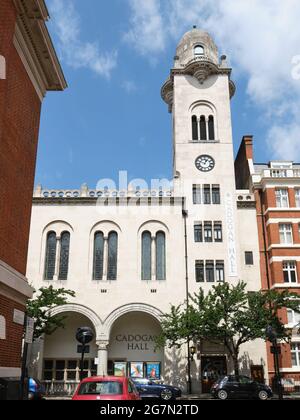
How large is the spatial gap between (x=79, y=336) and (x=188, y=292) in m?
18.5

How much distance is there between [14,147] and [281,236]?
26.2 metres

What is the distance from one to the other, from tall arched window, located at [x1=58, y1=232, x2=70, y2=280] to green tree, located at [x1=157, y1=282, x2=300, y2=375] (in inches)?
355

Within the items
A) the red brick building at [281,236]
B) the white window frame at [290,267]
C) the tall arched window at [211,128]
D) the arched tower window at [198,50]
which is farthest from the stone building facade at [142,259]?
the arched tower window at [198,50]

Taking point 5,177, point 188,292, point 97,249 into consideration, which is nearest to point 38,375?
point 97,249

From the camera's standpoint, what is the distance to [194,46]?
43.3 meters

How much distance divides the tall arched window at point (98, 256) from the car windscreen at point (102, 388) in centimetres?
2376

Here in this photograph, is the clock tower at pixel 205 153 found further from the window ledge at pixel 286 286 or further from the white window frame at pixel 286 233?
the white window frame at pixel 286 233

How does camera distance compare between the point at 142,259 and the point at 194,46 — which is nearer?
the point at 142,259

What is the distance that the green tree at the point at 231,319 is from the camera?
28.6 metres

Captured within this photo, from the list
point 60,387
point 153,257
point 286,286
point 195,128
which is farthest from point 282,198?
point 60,387

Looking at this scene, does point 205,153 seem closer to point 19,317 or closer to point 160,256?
point 160,256

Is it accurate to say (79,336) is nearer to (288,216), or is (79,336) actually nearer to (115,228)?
(115,228)

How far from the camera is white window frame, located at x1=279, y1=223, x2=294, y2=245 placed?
3475 cm
